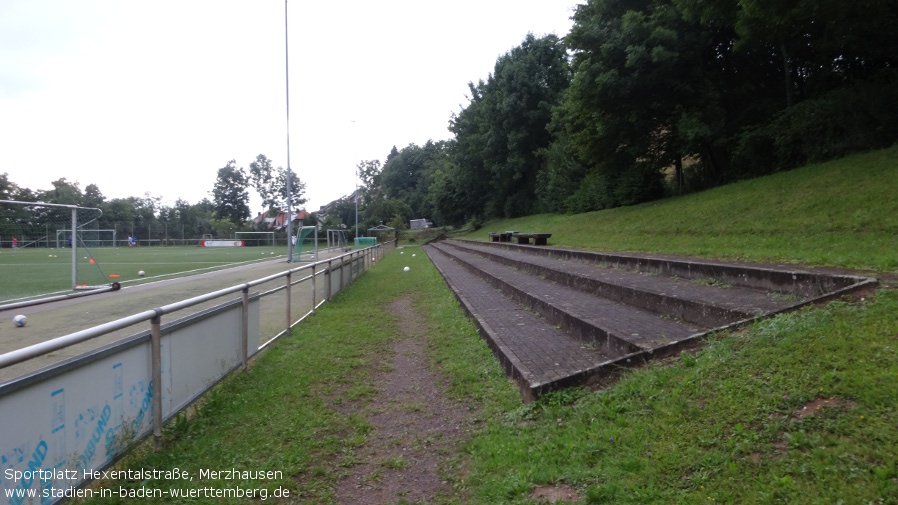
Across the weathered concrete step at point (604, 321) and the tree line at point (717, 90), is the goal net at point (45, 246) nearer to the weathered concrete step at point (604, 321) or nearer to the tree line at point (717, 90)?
the weathered concrete step at point (604, 321)

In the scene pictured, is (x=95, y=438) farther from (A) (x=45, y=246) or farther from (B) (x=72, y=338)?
(A) (x=45, y=246)

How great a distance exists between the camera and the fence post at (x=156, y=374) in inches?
148

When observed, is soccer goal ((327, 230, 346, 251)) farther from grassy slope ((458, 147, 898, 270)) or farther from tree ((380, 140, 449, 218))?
tree ((380, 140, 449, 218))

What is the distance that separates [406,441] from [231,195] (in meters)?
92.9

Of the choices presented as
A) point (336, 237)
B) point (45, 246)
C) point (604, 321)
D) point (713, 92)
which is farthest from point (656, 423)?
point (336, 237)

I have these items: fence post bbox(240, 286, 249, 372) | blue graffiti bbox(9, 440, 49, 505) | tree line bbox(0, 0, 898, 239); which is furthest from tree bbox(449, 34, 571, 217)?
blue graffiti bbox(9, 440, 49, 505)

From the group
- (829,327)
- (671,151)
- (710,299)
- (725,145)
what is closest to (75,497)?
(829,327)

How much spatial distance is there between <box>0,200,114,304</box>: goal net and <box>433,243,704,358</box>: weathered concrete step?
458 inches

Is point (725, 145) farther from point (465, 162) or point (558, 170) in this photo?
point (465, 162)

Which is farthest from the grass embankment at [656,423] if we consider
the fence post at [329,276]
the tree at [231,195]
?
the tree at [231,195]

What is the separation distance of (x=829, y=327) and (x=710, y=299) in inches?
75.4

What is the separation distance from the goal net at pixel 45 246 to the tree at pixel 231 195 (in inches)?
2916

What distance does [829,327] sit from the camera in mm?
3639

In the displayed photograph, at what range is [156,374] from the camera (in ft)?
12.4
